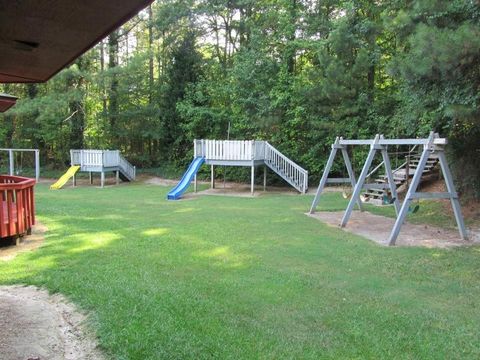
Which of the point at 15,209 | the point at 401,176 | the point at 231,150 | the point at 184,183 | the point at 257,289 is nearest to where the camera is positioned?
the point at 257,289

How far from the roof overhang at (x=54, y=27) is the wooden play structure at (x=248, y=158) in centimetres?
1438

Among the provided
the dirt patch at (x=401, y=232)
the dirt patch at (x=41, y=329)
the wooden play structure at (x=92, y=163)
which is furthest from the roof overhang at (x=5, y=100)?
the wooden play structure at (x=92, y=163)

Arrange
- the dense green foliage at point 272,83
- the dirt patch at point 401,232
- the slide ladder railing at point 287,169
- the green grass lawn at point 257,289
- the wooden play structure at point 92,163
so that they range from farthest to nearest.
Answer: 1. the wooden play structure at point 92,163
2. the slide ladder railing at point 287,169
3. the dense green foliage at point 272,83
4. the dirt patch at point 401,232
5. the green grass lawn at point 257,289

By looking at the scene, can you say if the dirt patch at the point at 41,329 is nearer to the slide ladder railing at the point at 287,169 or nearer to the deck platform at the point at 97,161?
the slide ladder railing at the point at 287,169

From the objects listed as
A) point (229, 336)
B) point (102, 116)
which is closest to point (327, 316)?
point (229, 336)

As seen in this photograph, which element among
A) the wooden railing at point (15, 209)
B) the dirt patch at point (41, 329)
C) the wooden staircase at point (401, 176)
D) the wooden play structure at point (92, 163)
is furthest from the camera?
the wooden play structure at point (92, 163)

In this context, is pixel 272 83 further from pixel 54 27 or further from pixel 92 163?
pixel 54 27

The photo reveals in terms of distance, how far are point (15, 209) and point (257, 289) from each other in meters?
4.75

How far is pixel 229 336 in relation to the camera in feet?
12.3

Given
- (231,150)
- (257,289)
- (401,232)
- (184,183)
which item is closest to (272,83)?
(231,150)

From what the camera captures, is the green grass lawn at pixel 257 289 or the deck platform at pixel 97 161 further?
the deck platform at pixel 97 161

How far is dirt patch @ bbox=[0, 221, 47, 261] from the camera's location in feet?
22.5

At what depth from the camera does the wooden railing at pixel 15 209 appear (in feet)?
23.5

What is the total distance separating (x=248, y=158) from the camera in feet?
58.3
